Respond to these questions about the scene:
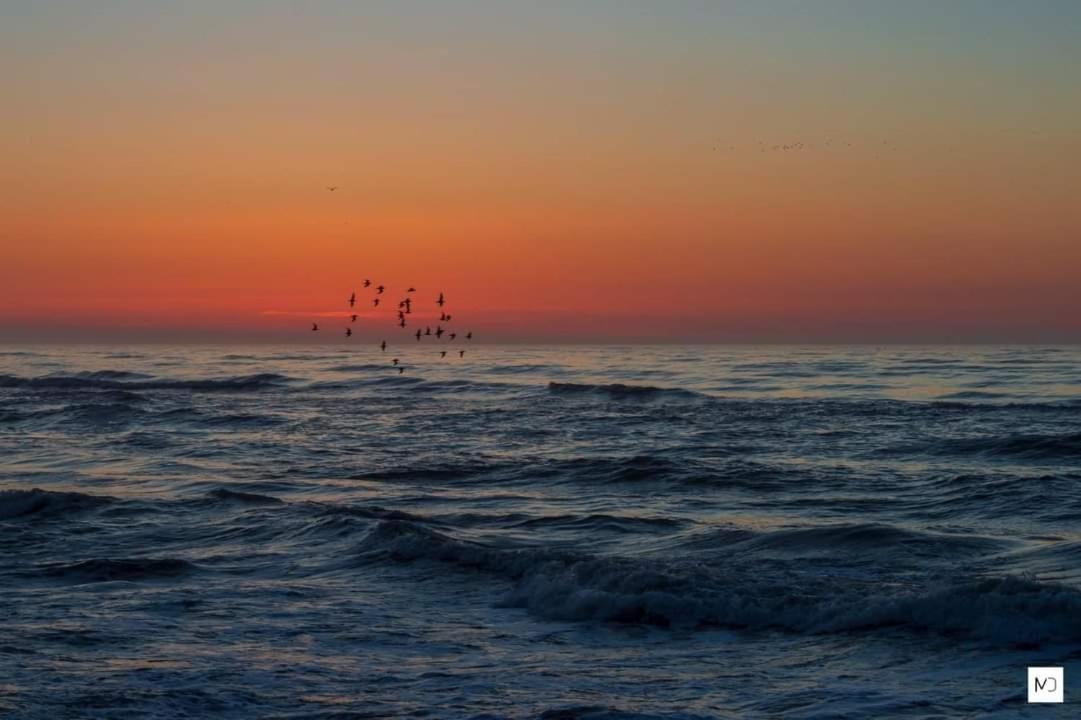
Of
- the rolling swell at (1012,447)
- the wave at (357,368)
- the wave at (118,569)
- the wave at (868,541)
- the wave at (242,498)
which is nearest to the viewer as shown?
the wave at (118,569)

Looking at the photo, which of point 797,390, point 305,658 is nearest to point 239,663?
point 305,658

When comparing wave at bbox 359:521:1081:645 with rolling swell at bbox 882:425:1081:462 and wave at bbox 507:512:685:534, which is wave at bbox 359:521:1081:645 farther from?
rolling swell at bbox 882:425:1081:462

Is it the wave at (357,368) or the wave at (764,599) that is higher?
the wave at (357,368)

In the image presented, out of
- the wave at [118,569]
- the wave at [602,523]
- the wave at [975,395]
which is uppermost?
the wave at [975,395]

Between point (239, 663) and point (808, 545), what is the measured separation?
30.0 feet

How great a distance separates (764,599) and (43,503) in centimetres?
1387

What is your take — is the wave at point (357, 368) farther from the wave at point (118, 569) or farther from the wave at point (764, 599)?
the wave at point (764, 599)

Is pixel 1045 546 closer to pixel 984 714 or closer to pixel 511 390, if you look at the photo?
pixel 984 714

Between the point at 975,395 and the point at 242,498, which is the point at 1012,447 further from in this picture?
the point at 975,395

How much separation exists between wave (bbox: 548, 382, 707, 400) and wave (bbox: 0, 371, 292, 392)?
57.6ft

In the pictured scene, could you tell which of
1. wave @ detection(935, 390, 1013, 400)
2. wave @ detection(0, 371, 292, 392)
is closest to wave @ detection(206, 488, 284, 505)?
wave @ detection(935, 390, 1013, 400)

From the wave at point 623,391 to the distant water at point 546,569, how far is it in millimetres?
14365

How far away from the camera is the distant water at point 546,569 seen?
32.3 feet

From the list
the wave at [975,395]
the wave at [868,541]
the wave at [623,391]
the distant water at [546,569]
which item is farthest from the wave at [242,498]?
the wave at [975,395]
